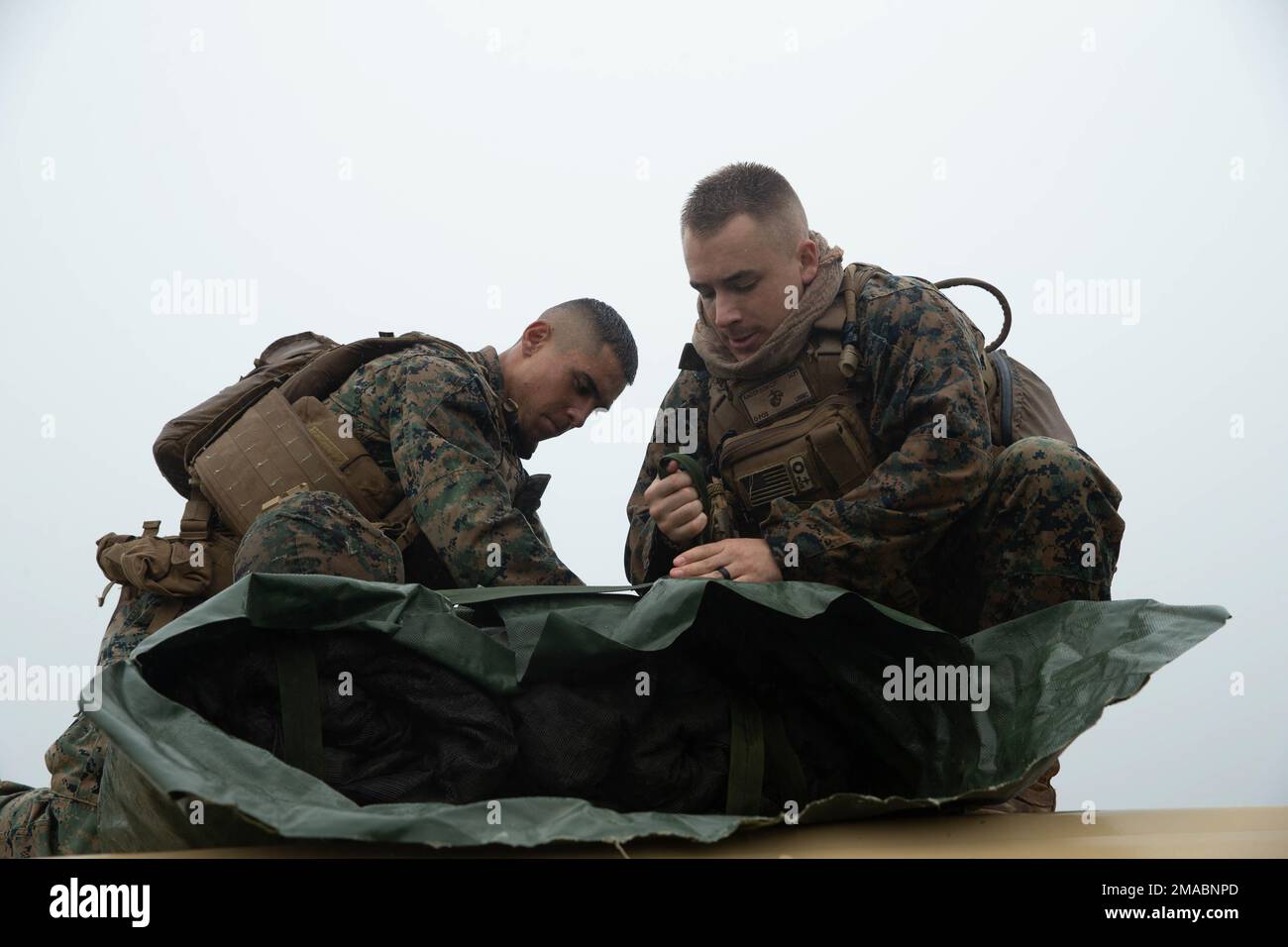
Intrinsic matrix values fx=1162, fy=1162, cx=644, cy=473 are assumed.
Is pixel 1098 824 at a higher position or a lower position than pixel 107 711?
lower

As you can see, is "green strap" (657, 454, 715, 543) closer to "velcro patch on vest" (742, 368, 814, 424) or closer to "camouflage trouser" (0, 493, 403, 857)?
"velcro patch on vest" (742, 368, 814, 424)

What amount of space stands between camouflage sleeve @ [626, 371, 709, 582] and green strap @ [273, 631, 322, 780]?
41.4 inches

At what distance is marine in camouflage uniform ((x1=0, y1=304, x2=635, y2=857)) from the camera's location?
6.57 feet

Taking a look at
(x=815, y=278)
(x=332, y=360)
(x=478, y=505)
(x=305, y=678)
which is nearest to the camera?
(x=305, y=678)

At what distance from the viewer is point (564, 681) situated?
1.66m

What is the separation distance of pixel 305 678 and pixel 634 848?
0.50m

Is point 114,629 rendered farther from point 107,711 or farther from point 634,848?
point 634,848

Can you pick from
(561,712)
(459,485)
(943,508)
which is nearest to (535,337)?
(459,485)

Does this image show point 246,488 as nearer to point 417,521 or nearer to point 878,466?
point 417,521

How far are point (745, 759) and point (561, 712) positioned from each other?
281 mm

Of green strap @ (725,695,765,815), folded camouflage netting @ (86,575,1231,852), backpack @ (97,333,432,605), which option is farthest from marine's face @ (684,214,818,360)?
green strap @ (725,695,765,815)

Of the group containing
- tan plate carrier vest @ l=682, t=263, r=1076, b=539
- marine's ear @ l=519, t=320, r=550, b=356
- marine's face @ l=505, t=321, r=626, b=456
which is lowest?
tan plate carrier vest @ l=682, t=263, r=1076, b=539
